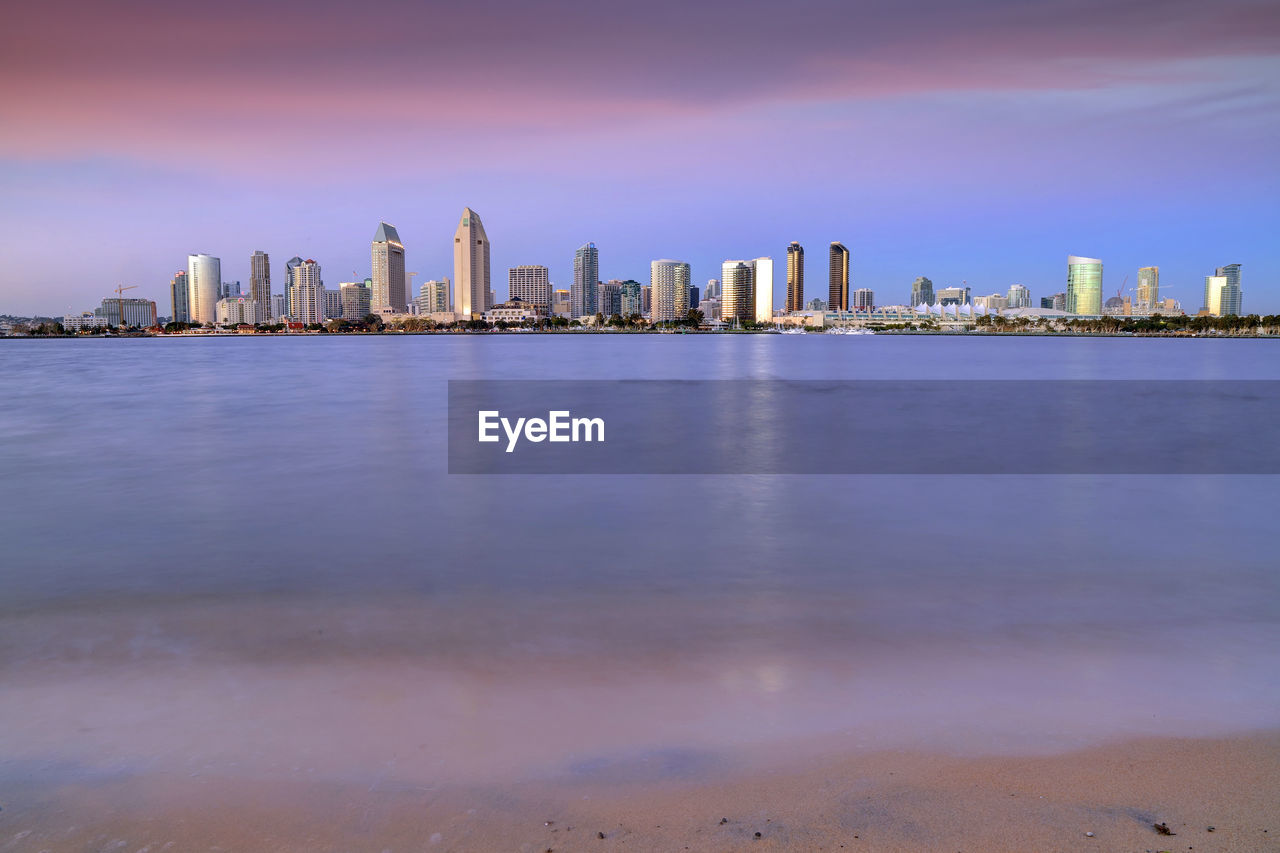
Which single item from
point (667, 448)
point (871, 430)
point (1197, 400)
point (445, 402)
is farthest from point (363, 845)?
point (1197, 400)

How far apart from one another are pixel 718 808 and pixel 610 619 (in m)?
3.04

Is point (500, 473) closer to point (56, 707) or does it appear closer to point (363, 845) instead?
point (56, 707)

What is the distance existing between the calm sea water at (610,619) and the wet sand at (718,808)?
208 millimetres

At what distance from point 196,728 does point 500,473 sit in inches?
396

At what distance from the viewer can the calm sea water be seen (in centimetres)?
455

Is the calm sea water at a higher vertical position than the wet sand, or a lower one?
lower

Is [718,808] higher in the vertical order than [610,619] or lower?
higher

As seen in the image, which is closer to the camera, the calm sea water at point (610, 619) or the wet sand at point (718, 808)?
the wet sand at point (718, 808)

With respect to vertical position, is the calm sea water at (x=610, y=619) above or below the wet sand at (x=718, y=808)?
below

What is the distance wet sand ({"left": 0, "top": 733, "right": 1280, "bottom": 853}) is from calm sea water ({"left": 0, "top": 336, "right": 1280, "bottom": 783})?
0.21 meters

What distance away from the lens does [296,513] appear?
37.4ft

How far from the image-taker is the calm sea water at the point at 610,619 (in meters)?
4.55

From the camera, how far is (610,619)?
6691 millimetres

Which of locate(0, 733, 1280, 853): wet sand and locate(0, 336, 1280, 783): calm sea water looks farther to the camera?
locate(0, 336, 1280, 783): calm sea water
